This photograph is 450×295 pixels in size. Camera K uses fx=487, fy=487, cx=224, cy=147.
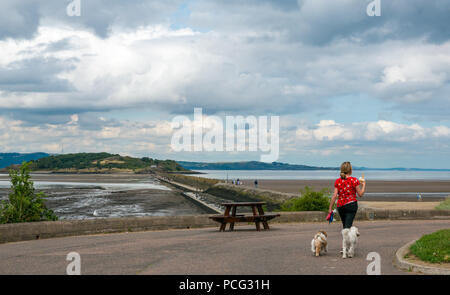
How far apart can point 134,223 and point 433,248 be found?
8.69 m

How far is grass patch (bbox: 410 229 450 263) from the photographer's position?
8.30m

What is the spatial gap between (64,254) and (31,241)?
2.66 metres

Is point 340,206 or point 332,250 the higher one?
point 340,206

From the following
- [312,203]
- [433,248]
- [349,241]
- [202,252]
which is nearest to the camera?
[433,248]

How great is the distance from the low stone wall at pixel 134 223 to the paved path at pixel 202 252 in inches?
18.2

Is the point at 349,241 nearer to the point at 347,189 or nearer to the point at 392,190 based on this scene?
the point at 347,189

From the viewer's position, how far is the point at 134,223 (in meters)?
14.6
